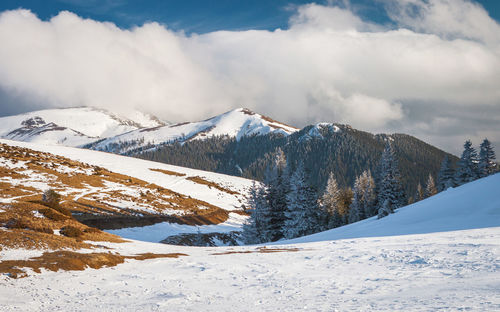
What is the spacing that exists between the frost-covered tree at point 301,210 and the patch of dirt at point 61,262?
29.0m

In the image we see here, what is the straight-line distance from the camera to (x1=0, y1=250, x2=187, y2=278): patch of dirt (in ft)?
44.4

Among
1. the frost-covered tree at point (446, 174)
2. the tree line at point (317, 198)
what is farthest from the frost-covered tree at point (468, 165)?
the frost-covered tree at point (446, 174)

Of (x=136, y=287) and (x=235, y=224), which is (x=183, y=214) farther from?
(x=136, y=287)

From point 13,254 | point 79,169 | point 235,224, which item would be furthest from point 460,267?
point 79,169

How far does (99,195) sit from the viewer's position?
5288 centimetres

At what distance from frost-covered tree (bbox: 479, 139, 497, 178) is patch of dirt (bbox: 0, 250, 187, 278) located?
61715 millimetres

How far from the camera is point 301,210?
4400cm

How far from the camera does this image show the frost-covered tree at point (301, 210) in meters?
43.6

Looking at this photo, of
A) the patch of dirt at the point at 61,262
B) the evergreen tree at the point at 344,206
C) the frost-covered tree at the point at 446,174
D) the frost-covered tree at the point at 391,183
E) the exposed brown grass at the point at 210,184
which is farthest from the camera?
the exposed brown grass at the point at 210,184

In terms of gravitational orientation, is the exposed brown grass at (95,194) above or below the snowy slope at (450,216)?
above

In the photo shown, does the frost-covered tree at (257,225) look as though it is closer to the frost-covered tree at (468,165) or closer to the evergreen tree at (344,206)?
the evergreen tree at (344,206)

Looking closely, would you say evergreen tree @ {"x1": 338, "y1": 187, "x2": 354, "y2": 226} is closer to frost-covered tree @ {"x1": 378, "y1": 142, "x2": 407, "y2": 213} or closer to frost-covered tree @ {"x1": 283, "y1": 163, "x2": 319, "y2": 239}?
frost-covered tree @ {"x1": 378, "y1": 142, "x2": 407, "y2": 213}

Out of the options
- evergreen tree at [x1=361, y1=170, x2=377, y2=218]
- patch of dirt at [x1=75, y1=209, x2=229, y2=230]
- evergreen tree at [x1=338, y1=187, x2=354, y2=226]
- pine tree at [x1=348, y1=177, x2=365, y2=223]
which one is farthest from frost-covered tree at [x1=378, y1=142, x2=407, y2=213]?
patch of dirt at [x1=75, y1=209, x2=229, y2=230]

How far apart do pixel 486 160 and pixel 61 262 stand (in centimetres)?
6598
